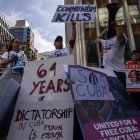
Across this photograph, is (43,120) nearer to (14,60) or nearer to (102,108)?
(102,108)

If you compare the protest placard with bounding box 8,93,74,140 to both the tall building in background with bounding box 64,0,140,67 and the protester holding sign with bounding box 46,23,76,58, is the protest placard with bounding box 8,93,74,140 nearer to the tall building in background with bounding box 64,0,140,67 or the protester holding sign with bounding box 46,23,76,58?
the protester holding sign with bounding box 46,23,76,58

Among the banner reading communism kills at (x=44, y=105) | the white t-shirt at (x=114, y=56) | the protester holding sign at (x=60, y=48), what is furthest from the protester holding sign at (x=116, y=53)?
the banner reading communism kills at (x=44, y=105)

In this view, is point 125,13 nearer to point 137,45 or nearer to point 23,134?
point 137,45

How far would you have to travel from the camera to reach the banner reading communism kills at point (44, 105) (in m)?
3.89

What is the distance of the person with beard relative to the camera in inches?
147

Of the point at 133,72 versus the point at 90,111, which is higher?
the point at 133,72

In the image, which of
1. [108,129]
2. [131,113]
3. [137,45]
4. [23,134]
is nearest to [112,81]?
[131,113]

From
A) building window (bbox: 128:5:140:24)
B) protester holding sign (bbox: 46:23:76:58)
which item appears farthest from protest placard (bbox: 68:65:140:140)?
building window (bbox: 128:5:140:24)

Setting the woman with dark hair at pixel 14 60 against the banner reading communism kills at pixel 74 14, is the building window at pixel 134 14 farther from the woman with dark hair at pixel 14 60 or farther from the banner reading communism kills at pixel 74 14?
the woman with dark hair at pixel 14 60

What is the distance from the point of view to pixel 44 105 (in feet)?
13.5

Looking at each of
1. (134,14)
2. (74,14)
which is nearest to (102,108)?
(74,14)

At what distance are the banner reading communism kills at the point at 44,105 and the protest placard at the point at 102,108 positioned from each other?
0.65 feet

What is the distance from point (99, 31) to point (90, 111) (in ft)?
75.7

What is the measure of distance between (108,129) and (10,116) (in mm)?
1444
